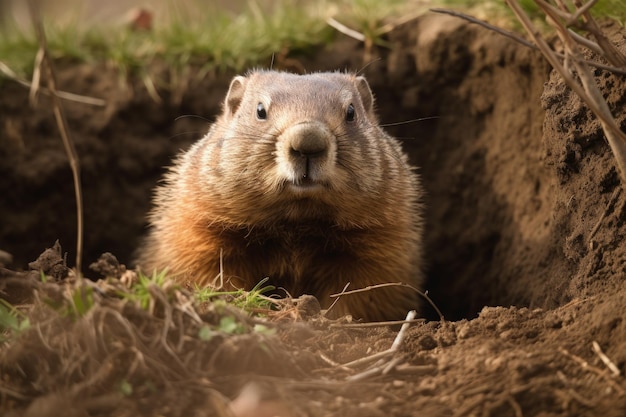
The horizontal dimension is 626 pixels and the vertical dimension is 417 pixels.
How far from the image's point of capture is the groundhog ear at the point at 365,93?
6053mm

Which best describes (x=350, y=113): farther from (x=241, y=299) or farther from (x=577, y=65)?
(x=577, y=65)

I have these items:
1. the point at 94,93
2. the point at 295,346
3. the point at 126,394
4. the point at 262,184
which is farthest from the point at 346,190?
the point at 94,93

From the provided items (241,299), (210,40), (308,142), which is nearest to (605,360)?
(241,299)

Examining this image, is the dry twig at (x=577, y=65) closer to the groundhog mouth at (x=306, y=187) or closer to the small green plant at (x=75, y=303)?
the groundhog mouth at (x=306, y=187)

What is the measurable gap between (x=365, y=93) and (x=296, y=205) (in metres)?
1.56

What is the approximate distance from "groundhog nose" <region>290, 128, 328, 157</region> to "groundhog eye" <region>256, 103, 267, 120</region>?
787 mm

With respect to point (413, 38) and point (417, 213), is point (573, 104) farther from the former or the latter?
point (413, 38)

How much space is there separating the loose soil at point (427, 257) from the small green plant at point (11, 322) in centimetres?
7

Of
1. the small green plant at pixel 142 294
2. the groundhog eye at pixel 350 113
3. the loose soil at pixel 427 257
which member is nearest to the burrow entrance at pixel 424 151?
the loose soil at pixel 427 257

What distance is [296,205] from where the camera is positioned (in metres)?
5.00

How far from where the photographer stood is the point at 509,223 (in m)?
6.44

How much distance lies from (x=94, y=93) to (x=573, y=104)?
4507 millimetres

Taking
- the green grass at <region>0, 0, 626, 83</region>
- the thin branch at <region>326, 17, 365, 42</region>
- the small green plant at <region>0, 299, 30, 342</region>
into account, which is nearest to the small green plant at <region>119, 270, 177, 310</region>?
the small green plant at <region>0, 299, 30, 342</region>

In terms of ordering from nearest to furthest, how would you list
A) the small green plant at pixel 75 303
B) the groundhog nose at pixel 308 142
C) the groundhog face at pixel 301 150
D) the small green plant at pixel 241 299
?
the small green plant at pixel 75 303
the small green plant at pixel 241 299
the groundhog nose at pixel 308 142
the groundhog face at pixel 301 150
